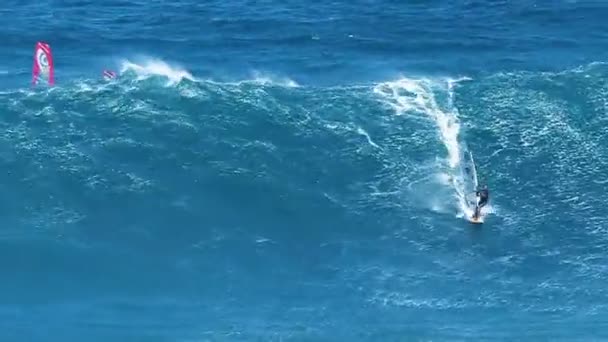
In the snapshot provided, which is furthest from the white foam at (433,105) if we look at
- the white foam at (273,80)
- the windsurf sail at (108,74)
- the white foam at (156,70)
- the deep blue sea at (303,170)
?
the windsurf sail at (108,74)

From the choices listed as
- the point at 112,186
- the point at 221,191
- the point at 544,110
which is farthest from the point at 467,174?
the point at 112,186

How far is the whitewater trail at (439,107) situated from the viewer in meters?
114

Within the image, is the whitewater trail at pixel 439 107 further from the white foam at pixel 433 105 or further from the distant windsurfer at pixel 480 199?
the distant windsurfer at pixel 480 199

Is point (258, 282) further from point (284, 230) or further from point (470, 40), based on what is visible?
point (470, 40)

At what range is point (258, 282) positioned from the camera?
332 ft

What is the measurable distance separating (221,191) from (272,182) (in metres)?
4.99

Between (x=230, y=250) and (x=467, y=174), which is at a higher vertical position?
(x=467, y=174)

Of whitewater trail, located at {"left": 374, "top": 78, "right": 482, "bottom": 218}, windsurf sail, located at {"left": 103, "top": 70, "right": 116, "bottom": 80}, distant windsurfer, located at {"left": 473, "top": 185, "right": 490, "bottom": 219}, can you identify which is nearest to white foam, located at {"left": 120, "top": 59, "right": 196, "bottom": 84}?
windsurf sail, located at {"left": 103, "top": 70, "right": 116, "bottom": 80}

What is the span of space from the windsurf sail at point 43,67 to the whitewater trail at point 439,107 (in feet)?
113

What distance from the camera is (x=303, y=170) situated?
115 meters

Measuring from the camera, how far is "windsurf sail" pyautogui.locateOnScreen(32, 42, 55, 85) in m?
125

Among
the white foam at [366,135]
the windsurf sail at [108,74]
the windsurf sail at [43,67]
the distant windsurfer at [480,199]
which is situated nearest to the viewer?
the distant windsurfer at [480,199]

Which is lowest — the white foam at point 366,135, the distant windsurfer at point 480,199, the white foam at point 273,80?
the distant windsurfer at point 480,199

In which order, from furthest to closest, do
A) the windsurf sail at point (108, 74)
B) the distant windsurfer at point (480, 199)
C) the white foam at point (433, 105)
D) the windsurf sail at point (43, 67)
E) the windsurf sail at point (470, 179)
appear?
the windsurf sail at point (108, 74), the windsurf sail at point (43, 67), the white foam at point (433, 105), the windsurf sail at point (470, 179), the distant windsurfer at point (480, 199)
